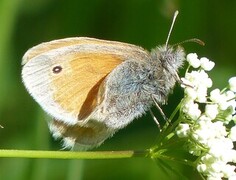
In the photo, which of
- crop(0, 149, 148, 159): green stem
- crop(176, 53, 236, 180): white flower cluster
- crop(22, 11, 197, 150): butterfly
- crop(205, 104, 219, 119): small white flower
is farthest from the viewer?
crop(22, 11, 197, 150): butterfly

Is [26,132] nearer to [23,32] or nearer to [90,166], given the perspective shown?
[90,166]

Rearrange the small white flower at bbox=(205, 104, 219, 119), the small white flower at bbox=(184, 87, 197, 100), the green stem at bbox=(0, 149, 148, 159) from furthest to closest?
the small white flower at bbox=(184, 87, 197, 100) < the small white flower at bbox=(205, 104, 219, 119) < the green stem at bbox=(0, 149, 148, 159)

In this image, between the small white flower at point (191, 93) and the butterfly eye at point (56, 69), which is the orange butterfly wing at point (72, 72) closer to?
the butterfly eye at point (56, 69)

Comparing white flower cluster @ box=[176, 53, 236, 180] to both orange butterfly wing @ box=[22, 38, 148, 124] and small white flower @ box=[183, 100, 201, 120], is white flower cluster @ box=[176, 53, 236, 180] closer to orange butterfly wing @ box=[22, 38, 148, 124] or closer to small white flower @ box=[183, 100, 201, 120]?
small white flower @ box=[183, 100, 201, 120]

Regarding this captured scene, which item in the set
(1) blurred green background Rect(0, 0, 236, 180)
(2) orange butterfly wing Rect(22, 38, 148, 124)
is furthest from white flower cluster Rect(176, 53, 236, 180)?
(1) blurred green background Rect(0, 0, 236, 180)

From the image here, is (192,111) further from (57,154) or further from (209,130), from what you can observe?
(57,154)

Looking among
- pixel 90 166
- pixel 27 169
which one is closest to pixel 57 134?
pixel 27 169
